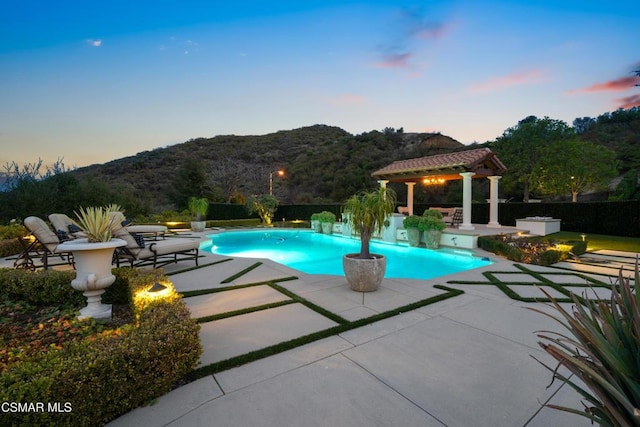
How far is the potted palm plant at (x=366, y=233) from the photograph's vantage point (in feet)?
14.7

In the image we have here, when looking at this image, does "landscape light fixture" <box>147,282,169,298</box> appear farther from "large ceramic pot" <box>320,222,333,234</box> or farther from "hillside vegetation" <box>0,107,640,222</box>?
"hillside vegetation" <box>0,107,640,222</box>

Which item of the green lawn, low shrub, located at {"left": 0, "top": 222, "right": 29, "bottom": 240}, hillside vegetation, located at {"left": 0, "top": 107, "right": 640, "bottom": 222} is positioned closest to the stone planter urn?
hillside vegetation, located at {"left": 0, "top": 107, "right": 640, "bottom": 222}

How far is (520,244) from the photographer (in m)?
8.05

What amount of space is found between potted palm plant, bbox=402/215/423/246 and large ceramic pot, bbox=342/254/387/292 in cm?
600

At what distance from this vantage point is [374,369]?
7.87 ft

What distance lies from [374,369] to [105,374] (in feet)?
6.50

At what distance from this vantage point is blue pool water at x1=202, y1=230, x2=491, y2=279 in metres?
7.61

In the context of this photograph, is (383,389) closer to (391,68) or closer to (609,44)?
(391,68)

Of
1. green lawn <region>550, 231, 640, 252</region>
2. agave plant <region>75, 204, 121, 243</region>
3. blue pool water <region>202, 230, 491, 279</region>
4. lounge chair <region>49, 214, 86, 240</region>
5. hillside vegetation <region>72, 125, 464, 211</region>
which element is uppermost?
hillside vegetation <region>72, 125, 464, 211</region>

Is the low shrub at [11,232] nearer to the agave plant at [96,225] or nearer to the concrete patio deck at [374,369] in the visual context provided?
the agave plant at [96,225]

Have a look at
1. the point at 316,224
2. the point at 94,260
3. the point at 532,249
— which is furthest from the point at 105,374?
the point at 316,224

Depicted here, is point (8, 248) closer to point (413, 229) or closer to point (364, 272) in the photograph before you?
point (364, 272)

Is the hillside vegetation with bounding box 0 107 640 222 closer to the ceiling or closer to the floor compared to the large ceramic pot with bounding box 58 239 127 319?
closer to the ceiling

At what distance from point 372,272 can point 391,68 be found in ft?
40.8
